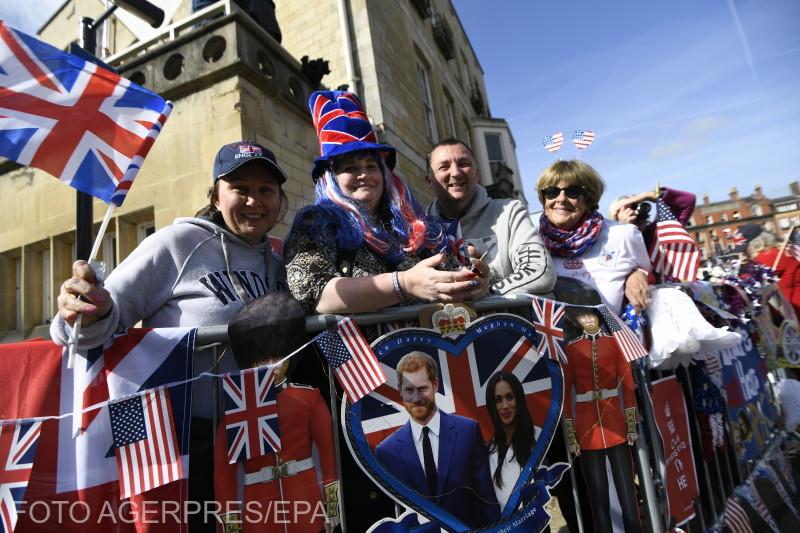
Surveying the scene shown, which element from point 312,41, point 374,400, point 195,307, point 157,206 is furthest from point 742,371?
point 312,41

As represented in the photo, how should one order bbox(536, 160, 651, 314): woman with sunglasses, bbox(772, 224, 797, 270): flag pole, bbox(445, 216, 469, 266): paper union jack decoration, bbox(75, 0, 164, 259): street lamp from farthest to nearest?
bbox(772, 224, 797, 270): flag pole, bbox(75, 0, 164, 259): street lamp, bbox(536, 160, 651, 314): woman with sunglasses, bbox(445, 216, 469, 266): paper union jack decoration

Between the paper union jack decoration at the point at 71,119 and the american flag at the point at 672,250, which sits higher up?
the paper union jack decoration at the point at 71,119

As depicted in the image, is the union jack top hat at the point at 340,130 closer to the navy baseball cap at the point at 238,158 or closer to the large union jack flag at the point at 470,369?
the navy baseball cap at the point at 238,158

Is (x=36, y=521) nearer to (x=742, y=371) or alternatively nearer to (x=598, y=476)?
(x=598, y=476)

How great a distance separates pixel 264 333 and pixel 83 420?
583 millimetres

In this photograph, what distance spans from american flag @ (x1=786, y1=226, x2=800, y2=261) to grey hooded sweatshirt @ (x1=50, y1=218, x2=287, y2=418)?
5.71m

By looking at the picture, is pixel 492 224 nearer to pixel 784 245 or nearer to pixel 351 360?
pixel 351 360

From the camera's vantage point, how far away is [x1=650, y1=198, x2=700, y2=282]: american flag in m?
2.70

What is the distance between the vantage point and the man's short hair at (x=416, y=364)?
1568 millimetres

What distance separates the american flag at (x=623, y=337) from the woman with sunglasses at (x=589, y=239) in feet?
1.07

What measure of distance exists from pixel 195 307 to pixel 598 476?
73.4 inches

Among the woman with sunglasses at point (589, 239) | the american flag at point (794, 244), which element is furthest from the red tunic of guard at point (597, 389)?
the american flag at point (794, 244)

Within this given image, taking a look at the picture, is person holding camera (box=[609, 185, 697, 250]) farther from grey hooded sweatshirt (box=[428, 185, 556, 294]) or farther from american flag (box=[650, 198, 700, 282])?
grey hooded sweatshirt (box=[428, 185, 556, 294])

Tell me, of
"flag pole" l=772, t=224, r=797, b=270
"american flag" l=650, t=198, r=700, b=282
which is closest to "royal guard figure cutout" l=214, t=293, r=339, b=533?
"american flag" l=650, t=198, r=700, b=282
